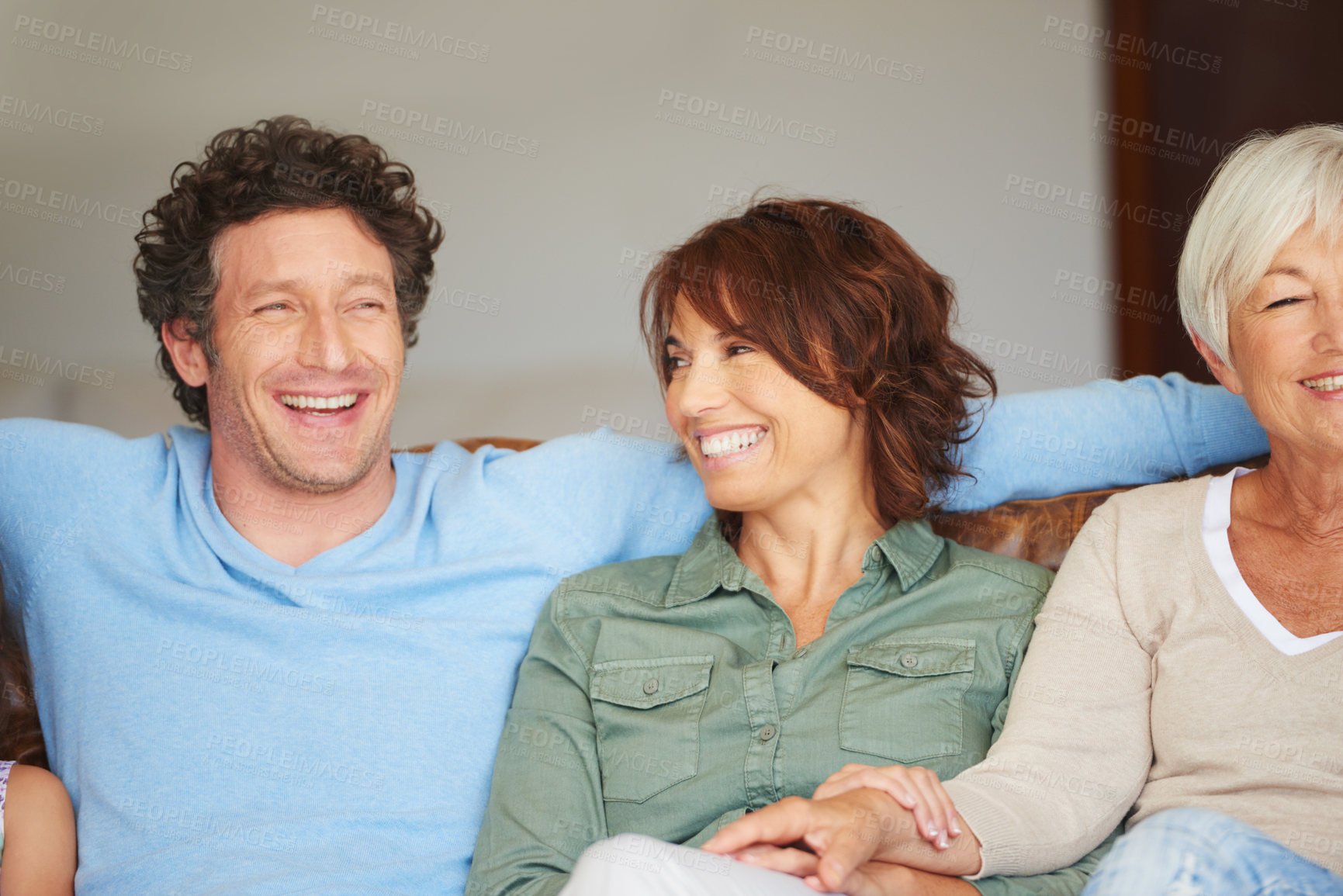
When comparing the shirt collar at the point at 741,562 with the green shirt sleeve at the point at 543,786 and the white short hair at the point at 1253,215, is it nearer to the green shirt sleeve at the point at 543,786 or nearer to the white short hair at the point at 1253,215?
the green shirt sleeve at the point at 543,786

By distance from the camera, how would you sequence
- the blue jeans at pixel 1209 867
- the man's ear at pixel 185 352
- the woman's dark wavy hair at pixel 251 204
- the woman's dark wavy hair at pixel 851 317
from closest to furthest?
1. the blue jeans at pixel 1209 867
2. the woman's dark wavy hair at pixel 851 317
3. the woman's dark wavy hair at pixel 251 204
4. the man's ear at pixel 185 352

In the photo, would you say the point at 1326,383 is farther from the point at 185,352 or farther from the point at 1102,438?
the point at 185,352

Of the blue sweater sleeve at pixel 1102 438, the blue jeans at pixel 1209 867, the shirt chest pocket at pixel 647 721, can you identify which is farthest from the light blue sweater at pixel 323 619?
the blue jeans at pixel 1209 867

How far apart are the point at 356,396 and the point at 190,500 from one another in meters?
0.32

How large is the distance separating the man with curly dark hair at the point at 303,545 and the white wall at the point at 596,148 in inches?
65.9

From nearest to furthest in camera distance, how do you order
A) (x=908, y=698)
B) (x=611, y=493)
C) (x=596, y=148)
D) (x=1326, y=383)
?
(x=1326, y=383) < (x=908, y=698) < (x=611, y=493) < (x=596, y=148)

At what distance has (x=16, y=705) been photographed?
1.88 meters

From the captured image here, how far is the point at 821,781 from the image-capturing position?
159 cm

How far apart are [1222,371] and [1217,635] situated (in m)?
0.38

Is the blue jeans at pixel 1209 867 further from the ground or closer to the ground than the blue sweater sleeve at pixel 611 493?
closer to the ground


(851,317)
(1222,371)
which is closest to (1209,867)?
(1222,371)

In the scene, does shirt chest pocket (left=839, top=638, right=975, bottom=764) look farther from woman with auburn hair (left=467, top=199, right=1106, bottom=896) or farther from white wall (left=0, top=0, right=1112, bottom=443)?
white wall (left=0, top=0, right=1112, bottom=443)

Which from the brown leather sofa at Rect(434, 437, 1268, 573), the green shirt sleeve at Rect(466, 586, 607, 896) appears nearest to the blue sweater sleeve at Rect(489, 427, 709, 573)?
the green shirt sleeve at Rect(466, 586, 607, 896)

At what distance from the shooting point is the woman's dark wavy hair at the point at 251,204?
2064mm
